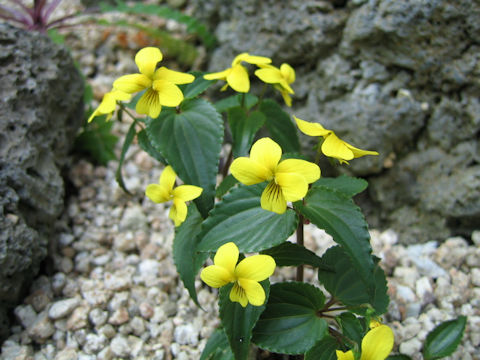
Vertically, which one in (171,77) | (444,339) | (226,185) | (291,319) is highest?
(171,77)

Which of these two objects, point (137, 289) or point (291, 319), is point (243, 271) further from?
point (137, 289)

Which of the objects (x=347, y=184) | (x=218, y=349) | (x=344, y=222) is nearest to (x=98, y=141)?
(x=218, y=349)

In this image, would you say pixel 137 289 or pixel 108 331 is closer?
pixel 108 331

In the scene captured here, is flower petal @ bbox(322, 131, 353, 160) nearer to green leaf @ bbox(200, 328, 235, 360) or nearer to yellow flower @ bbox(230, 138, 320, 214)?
yellow flower @ bbox(230, 138, 320, 214)

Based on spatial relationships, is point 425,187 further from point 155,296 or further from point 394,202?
point 155,296

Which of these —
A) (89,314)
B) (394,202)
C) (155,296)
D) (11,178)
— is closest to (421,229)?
(394,202)

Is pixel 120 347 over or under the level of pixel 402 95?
under

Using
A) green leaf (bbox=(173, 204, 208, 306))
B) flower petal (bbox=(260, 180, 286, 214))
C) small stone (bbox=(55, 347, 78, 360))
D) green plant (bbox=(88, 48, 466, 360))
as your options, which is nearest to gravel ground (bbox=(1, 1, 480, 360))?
small stone (bbox=(55, 347, 78, 360))
